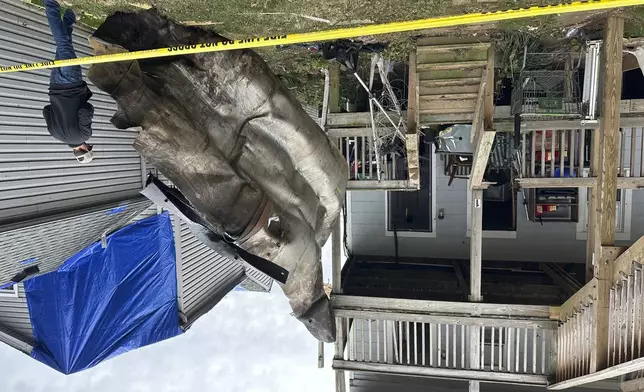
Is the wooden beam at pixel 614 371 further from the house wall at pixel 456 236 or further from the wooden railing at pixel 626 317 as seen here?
the house wall at pixel 456 236

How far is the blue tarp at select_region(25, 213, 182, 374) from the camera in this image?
671 centimetres

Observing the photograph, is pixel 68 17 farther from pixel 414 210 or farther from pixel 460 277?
pixel 414 210

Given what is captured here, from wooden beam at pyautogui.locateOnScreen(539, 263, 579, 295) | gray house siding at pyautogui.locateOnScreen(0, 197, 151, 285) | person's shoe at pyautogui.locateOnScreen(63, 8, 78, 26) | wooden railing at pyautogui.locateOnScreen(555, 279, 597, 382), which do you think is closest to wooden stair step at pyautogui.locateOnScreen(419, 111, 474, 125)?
wooden railing at pyautogui.locateOnScreen(555, 279, 597, 382)

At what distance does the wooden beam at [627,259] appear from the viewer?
4770 mm

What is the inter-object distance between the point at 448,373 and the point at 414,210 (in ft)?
14.6

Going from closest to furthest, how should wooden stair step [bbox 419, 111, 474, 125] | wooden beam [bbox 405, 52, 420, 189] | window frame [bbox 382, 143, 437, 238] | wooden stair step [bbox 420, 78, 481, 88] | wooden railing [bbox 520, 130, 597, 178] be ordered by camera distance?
wooden beam [bbox 405, 52, 420, 189] < wooden stair step [bbox 420, 78, 481, 88] < wooden stair step [bbox 419, 111, 474, 125] < wooden railing [bbox 520, 130, 597, 178] < window frame [bbox 382, 143, 437, 238]

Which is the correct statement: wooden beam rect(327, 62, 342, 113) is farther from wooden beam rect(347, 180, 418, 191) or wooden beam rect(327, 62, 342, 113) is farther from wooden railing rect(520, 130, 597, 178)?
wooden railing rect(520, 130, 597, 178)

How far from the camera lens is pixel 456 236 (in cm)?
1110

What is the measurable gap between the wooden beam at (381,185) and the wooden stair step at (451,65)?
2.43 m

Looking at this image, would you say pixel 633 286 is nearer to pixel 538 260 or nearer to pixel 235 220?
pixel 235 220

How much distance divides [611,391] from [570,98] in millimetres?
6804

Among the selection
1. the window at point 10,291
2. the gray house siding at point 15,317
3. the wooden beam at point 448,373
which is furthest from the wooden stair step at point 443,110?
the window at point 10,291

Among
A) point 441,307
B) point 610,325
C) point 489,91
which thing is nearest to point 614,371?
point 610,325

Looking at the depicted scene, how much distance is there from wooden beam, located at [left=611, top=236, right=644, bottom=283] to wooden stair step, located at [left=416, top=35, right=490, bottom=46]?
3.21 meters
